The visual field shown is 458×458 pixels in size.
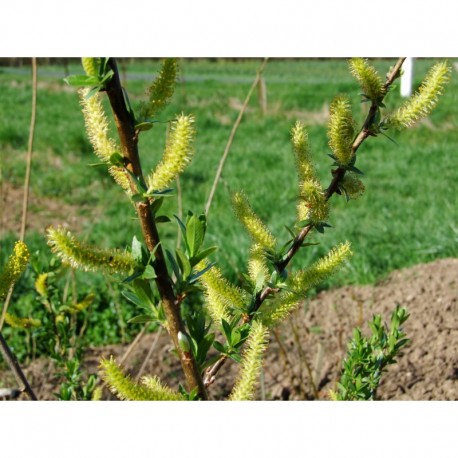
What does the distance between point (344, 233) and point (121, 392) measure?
257 centimetres

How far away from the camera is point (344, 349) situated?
6.97ft

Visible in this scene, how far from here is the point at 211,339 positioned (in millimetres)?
748

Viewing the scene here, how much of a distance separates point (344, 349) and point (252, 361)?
1.49m

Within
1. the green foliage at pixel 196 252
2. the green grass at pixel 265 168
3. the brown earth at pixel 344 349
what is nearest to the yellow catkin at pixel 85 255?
the green foliage at pixel 196 252

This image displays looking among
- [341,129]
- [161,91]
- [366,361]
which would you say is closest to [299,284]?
[341,129]

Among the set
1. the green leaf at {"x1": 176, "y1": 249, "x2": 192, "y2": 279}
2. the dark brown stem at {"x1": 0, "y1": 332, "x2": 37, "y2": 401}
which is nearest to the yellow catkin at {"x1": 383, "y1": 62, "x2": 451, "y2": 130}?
the green leaf at {"x1": 176, "y1": 249, "x2": 192, "y2": 279}

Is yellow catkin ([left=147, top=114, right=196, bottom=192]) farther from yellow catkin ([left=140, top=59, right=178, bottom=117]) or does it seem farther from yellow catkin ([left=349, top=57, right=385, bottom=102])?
yellow catkin ([left=349, top=57, right=385, bottom=102])

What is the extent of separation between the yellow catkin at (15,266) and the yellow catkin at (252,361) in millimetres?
246

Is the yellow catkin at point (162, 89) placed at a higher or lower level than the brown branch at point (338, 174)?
higher

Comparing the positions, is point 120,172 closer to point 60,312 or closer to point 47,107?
point 60,312

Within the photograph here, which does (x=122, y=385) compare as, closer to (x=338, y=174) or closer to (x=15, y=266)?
(x=15, y=266)

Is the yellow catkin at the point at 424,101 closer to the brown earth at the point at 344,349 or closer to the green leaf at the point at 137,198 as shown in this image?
the green leaf at the point at 137,198

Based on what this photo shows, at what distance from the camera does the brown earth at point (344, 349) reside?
1.82m
